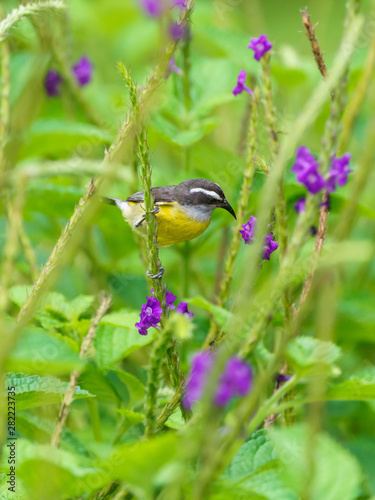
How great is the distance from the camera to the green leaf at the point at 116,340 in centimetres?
106

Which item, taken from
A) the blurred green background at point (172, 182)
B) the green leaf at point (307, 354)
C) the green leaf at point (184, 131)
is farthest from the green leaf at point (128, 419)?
the green leaf at point (184, 131)

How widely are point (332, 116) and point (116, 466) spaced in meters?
0.42

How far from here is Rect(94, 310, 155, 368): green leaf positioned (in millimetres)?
1061

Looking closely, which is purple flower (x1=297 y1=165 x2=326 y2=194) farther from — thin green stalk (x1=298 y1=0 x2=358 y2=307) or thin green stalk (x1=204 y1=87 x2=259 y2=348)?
thin green stalk (x1=204 y1=87 x2=259 y2=348)

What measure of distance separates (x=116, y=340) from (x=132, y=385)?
0.09 m

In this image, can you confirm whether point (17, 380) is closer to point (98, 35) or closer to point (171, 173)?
point (171, 173)

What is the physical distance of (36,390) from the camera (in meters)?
0.86

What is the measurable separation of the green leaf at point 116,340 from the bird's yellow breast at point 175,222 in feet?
1.15

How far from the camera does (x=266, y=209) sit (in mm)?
529

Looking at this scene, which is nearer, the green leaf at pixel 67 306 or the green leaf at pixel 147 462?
the green leaf at pixel 147 462

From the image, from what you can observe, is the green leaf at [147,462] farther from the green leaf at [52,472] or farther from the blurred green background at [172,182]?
the blurred green background at [172,182]

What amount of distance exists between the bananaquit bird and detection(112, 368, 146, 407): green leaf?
0.42m

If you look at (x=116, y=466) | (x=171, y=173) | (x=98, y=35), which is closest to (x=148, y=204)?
(x=116, y=466)

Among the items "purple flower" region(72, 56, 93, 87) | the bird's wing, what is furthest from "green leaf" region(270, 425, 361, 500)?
"purple flower" region(72, 56, 93, 87)
